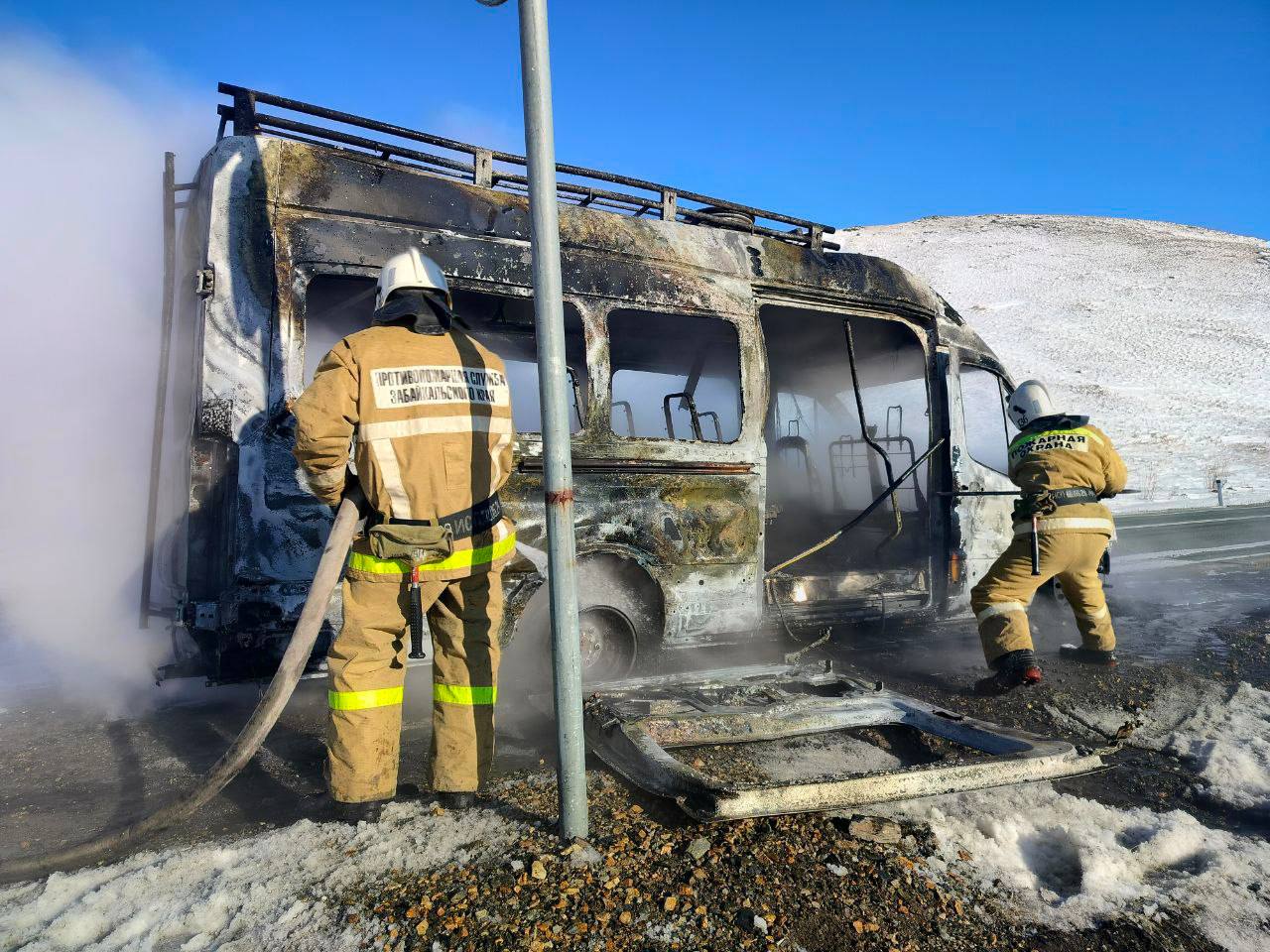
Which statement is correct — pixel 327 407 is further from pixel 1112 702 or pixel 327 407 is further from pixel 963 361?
pixel 963 361

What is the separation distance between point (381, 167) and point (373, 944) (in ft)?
10.6

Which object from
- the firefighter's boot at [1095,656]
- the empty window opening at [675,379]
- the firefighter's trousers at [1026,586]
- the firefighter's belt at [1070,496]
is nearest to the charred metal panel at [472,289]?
the empty window opening at [675,379]

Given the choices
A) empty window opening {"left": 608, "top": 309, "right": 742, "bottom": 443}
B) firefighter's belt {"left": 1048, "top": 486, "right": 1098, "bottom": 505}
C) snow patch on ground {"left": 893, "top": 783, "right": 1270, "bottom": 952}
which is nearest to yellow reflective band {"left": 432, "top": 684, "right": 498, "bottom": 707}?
snow patch on ground {"left": 893, "top": 783, "right": 1270, "bottom": 952}

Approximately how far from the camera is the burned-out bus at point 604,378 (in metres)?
3.13

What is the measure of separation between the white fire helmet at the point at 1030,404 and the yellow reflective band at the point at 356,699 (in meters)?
4.15

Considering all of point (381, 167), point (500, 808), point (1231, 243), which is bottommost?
point (500, 808)

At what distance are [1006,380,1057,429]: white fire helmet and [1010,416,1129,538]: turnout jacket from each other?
→ 8.7 inches

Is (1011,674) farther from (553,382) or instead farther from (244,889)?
(244,889)

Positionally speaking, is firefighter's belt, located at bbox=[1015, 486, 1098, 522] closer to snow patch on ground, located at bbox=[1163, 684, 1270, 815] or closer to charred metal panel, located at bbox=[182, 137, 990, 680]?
snow patch on ground, located at bbox=[1163, 684, 1270, 815]

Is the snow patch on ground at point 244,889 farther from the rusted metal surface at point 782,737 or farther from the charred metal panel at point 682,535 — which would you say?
the charred metal panel at point 682,535

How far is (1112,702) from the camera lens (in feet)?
13.1

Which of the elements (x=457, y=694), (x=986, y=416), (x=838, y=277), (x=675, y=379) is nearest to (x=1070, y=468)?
(x=986, y=416)

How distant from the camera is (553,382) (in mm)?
2092

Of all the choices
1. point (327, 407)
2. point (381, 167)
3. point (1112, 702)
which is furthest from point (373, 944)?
point (1112, 702)
